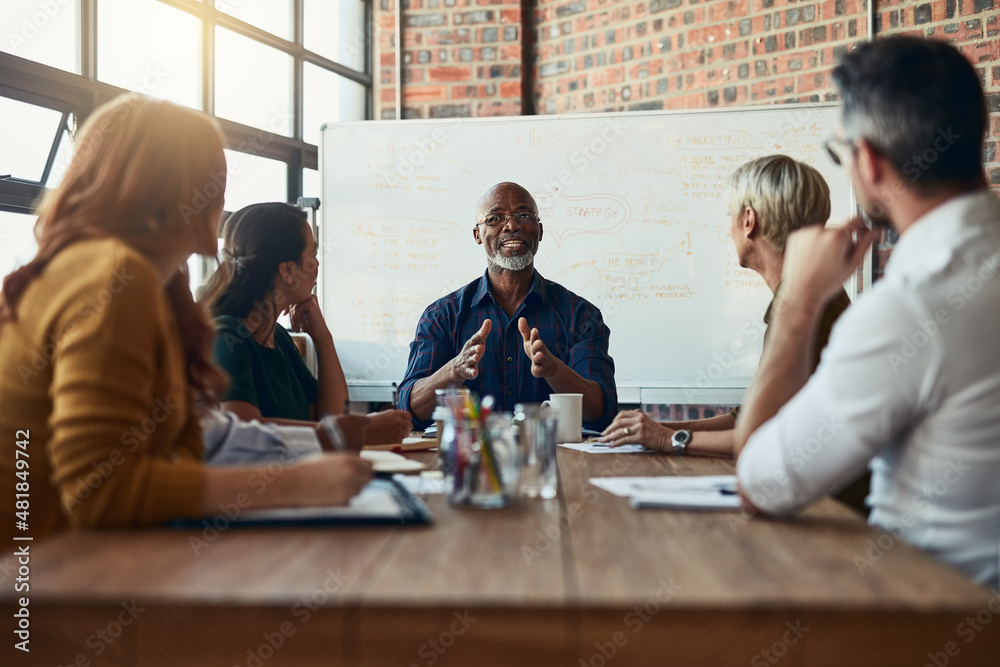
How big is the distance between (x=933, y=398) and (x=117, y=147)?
106cm

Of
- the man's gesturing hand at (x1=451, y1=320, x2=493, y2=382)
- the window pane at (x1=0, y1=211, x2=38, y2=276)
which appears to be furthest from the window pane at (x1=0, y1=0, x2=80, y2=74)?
the man's gesturing hand at (x1=451, y1=320, x2=493, y2=382)

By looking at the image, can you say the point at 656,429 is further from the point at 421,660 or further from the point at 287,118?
the point at 287,118

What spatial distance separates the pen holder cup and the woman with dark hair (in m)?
0.66

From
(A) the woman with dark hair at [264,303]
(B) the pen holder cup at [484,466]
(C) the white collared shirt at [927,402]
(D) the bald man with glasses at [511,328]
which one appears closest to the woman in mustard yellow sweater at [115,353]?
(B) the pen holder cup at [484,466]

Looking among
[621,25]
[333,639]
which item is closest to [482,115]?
[621,25]

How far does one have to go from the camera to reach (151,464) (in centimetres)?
97

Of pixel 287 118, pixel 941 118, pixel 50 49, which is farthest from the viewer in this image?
pixel 287 118

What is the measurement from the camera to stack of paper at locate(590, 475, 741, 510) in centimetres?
117

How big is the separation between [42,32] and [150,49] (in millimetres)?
547

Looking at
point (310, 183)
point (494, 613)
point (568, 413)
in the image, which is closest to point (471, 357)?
point (568, 413)

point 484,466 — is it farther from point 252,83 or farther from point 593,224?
point 252,83

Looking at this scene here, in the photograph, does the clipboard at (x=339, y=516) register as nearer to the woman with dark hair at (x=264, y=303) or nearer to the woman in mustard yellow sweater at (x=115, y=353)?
the woman in mustard yellow sweater at (x=115, y=353)

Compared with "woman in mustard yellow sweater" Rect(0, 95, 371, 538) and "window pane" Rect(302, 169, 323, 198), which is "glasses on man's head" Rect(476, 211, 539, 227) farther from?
"woman in mustard yellow sweater" Rect(0, 95, 371, 538)

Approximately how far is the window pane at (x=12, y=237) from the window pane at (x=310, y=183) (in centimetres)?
159
